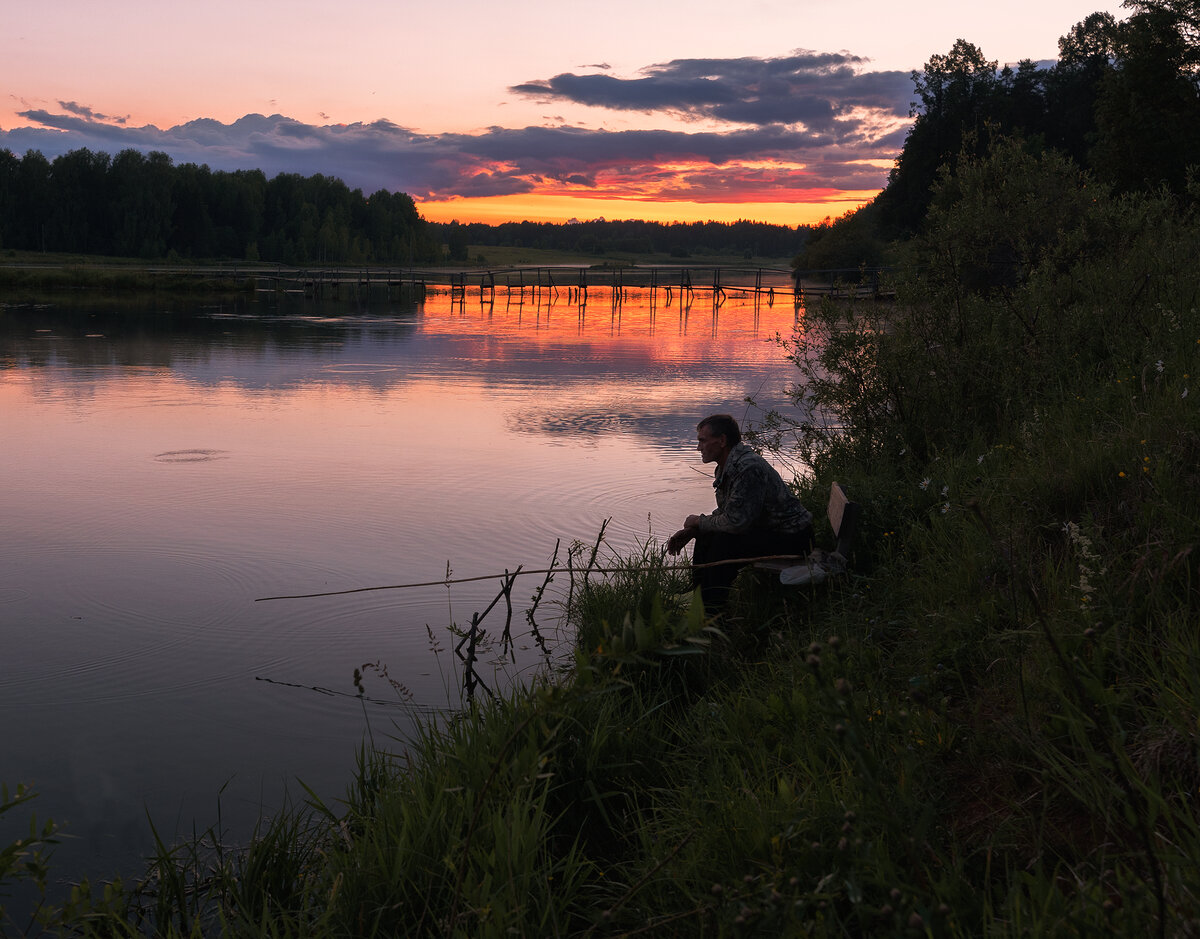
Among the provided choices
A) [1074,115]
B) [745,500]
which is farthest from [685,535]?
[1074,115]

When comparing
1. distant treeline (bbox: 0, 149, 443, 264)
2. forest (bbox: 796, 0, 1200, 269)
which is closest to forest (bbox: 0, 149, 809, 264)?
distant treeline (bbox: 0, 149, 443, 264)

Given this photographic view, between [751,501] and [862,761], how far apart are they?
4.41 m

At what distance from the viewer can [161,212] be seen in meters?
145

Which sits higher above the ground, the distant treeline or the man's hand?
the distant treeline

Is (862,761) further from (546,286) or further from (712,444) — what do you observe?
(546,286)

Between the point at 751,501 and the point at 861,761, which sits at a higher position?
the point at 861,761

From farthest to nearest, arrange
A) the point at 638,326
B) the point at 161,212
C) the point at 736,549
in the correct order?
the point at 161,212 < the point at 638,326 < the point at 736,549

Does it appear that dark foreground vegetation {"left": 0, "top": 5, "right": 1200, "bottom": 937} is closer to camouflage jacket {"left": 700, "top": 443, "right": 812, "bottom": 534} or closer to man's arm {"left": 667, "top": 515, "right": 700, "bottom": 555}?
man's arm {"left": 667, "top": 515, "right": 700, "bottom": 555}

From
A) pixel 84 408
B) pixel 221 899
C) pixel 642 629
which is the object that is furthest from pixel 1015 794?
pixel 84 408

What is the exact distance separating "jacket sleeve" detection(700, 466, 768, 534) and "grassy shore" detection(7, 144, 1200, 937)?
0.47 m

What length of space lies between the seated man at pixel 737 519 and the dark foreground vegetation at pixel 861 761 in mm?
256

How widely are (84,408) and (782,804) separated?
16928 mm

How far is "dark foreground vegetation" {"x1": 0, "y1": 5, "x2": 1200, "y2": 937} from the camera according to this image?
9.06 ft

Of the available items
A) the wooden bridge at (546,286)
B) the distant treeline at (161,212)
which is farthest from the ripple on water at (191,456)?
the distant treeline at (161,212)
